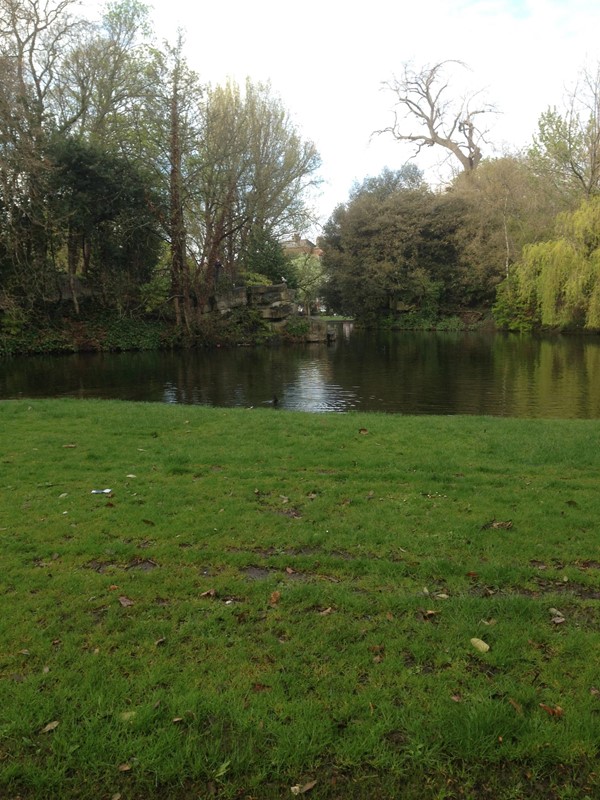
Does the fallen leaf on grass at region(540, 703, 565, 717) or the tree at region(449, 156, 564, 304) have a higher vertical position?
the tree at region(449, 156, 564, 304)

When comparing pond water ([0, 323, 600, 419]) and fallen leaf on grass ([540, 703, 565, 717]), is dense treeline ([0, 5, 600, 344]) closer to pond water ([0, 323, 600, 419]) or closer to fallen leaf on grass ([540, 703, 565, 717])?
pond water ([0, 323, 600, 419])

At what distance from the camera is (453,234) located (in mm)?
48344

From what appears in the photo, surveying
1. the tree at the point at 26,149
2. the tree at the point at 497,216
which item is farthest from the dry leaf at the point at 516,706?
the tree at the point at 497,216

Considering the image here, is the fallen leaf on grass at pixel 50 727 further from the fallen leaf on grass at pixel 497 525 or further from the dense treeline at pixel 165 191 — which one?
the dense treeline at pixel 165 191

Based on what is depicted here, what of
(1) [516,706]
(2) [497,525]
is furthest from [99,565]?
(2) [497,525]

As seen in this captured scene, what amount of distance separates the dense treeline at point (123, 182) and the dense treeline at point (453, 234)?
15.3m

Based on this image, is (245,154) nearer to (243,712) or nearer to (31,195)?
(31,195)

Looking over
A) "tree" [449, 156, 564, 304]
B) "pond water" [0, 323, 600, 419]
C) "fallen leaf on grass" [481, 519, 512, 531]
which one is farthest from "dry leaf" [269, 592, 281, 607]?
"tree" [449, 156, 564, 304]

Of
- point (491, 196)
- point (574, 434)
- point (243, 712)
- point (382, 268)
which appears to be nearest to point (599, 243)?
point (491, 196)

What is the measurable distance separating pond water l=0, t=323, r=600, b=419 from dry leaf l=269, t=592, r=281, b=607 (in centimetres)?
1029

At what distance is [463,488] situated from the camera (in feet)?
20.2

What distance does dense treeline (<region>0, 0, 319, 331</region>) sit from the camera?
95.5 feet

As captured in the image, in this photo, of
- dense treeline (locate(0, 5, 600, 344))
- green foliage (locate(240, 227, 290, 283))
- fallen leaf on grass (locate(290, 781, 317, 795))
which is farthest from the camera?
green foliage (locate(240, 227, 290, 283))

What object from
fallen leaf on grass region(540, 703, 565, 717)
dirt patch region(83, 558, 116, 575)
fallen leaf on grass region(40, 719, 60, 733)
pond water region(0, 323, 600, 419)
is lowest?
fallen leaf on grass region(540, 703, 565, 717)
